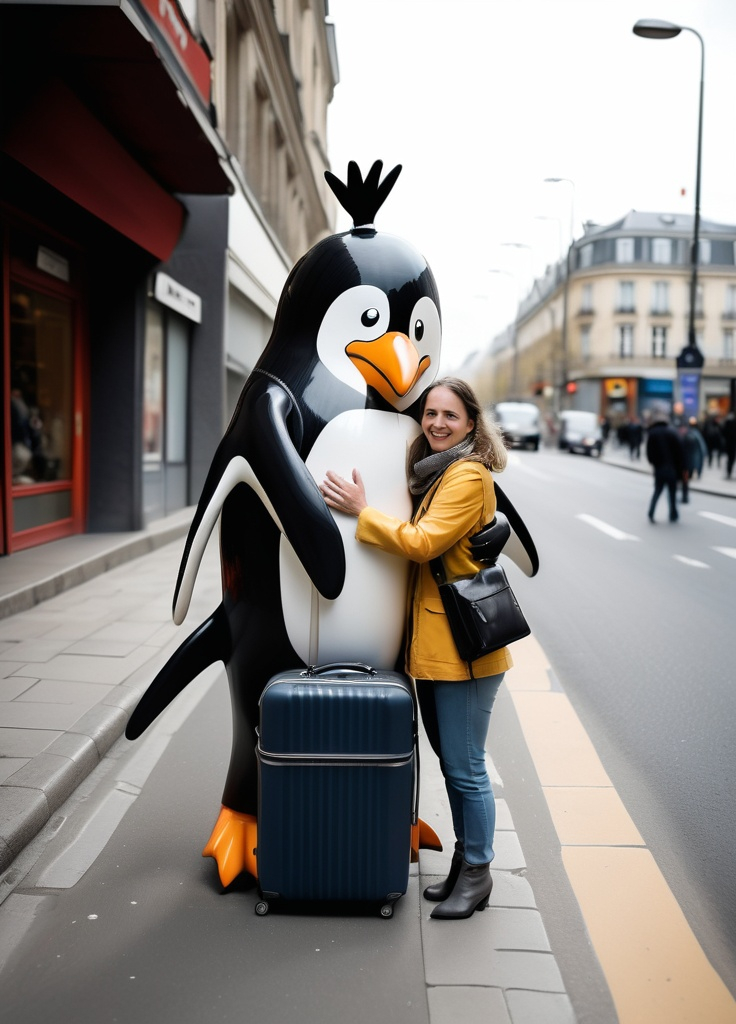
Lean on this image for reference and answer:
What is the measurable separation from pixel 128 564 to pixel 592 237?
41.3 metres

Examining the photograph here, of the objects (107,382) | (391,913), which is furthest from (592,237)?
(391,913)

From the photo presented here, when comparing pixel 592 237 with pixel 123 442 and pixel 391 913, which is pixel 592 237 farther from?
pixel 391 913

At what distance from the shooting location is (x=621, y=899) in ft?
9.57

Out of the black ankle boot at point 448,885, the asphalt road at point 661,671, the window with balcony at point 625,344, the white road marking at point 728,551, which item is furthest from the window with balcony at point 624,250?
the black ankle boot at point 448,885

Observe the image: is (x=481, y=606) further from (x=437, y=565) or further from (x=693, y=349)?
(x=693, y=349)

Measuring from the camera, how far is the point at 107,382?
10.1 m

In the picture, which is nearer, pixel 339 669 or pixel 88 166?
pixel 339 669

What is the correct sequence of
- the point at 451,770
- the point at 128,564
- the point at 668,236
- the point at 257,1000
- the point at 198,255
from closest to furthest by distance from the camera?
the point at 257,1000 < the point at 451,770 < the point at 128,564 < the point at 198,255 < the point at 668,236

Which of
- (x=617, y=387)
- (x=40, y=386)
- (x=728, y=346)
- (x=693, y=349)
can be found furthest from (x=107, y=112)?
(x=617, y=387)

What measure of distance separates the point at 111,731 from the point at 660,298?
5193cm

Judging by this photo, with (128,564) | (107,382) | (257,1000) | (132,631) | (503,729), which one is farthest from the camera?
(107,382)

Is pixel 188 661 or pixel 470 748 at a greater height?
pixel 188 661

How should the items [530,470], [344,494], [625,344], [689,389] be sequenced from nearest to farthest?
[344,494]
[689,389]
[530,470]
[625,344]

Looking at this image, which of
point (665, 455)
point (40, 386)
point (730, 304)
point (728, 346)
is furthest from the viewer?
point (728, 346)
